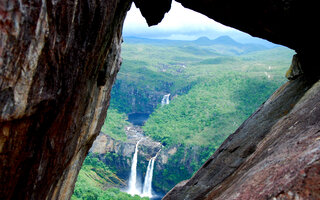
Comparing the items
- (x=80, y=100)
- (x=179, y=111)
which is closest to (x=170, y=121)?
(x=179, y=111)

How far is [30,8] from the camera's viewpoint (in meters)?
3.54

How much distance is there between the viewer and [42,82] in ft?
13.8

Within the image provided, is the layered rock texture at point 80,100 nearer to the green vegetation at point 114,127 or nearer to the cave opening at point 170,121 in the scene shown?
the cave opening at point 170,121

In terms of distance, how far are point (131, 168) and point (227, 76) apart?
162 feet

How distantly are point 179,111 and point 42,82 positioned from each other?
7731cm

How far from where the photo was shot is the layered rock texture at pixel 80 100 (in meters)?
3.63

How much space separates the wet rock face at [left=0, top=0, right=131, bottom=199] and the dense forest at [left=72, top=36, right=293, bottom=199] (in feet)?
99.6

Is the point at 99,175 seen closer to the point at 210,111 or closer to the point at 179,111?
the point at 210,111

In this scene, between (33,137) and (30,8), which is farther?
(33,137)

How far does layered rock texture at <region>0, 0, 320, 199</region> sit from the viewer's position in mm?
3635

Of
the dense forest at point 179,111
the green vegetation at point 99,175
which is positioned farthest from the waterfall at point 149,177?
the green vegetation at point 99,175

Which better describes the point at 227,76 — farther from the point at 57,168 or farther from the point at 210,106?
the point at 57,168

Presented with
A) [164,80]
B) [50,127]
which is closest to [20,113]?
[50,127]

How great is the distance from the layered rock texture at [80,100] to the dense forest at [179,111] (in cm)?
2919
